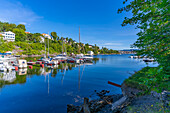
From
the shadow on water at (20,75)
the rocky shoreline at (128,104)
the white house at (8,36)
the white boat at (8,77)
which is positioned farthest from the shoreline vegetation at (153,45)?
the white house at (8,36)

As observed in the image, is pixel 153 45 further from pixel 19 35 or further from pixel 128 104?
pixel 19 35

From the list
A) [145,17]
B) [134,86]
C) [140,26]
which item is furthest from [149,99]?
[145,17]

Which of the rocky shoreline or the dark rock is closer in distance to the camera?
the rocky shoreline

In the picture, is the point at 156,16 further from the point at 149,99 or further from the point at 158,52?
the point at 149,99

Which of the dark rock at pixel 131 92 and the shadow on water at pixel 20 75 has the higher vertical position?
the dark rock at pixel 131 92

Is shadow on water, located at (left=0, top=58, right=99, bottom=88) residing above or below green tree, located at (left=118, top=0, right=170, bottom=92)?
below

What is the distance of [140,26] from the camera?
20.6 ft

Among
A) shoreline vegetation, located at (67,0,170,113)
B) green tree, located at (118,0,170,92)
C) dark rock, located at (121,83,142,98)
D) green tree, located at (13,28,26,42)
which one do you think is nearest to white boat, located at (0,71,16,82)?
shoreline vegetation, located at (67,0,170,113)

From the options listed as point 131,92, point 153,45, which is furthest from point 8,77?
point 153,45

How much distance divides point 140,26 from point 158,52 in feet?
6.61

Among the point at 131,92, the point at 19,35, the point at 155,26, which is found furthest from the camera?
the point at 19,35

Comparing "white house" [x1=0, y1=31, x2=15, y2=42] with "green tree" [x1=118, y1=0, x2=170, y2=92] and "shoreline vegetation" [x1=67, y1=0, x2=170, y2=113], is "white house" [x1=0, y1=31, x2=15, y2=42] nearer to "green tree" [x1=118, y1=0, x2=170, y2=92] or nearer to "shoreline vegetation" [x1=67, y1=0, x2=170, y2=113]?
"shoreline vegetation" [x1=67, y1=0, x2=170, y2=113]

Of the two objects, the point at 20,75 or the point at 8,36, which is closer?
the point at 20,75

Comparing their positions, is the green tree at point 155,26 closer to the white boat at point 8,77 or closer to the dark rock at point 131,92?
the dark rock at point 131,92
